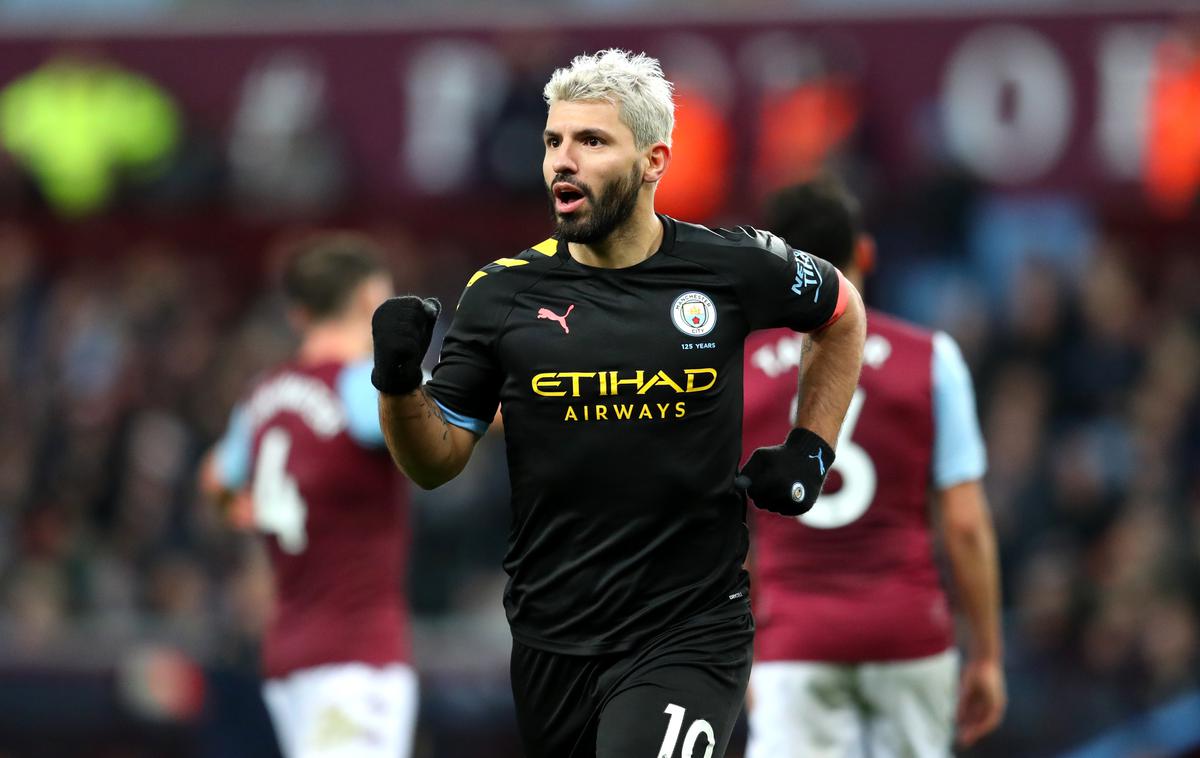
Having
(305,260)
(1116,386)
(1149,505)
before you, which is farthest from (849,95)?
(305,260)

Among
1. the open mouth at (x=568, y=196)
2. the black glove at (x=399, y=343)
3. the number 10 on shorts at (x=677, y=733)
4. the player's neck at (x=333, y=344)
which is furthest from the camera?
the player's neck at (x=333, y=344)

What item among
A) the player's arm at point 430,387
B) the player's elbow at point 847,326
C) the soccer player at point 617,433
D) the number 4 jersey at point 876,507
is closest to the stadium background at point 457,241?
the number 4 jersey at point 876,507

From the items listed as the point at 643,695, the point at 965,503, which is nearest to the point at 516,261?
the point at 643,695

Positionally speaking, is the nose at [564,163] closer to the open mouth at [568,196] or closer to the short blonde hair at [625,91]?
the open mouth at [568,196]

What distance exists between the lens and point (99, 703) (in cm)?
1038

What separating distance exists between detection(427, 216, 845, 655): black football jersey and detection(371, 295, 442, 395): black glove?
32cm

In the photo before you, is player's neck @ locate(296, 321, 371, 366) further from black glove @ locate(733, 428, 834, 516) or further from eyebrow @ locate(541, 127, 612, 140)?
black glove @ locate(733, 428, 834, 516)

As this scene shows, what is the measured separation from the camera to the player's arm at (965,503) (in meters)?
6.04

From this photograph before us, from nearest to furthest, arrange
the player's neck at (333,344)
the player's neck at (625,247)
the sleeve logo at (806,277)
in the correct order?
the player's neck at (625,247), the sleeve logo at (806,277), the player's neck at (333,344)

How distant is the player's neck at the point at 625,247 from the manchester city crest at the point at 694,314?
0.16m

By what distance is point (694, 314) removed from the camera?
4.81 metres

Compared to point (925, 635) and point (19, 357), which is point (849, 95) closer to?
point (19, 357)

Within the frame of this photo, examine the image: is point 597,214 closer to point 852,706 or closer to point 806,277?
point 806,277

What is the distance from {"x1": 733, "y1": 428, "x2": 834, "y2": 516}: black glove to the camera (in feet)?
15.7
